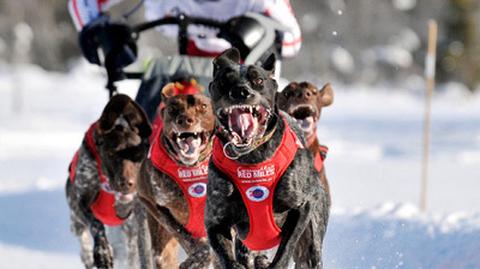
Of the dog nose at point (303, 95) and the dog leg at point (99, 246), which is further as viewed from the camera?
the dog leg at point (99, 246)

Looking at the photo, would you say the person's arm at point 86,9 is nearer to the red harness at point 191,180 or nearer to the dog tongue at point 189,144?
the red harness at point 191,180

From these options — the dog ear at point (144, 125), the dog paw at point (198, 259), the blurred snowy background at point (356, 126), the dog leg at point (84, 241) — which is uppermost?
the dog ear at point (144, 125)

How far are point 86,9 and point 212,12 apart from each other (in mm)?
811

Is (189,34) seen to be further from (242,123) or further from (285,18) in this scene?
(242,123)

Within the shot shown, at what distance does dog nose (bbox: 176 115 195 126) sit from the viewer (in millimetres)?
4133

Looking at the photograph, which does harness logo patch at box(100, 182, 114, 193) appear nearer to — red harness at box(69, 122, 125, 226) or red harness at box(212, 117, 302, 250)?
red harness at box(69, 122, 125, 226)

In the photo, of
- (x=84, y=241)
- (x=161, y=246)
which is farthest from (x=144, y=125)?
(x=84, y=241)

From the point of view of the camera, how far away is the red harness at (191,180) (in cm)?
441

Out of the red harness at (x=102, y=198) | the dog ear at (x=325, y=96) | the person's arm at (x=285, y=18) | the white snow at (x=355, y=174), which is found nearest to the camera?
the dog ear at (x=325, y=96)

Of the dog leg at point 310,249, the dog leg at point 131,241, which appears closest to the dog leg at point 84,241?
the dog leg at point 131,241

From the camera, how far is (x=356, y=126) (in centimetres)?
2228

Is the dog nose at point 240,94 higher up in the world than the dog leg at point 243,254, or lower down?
higher up

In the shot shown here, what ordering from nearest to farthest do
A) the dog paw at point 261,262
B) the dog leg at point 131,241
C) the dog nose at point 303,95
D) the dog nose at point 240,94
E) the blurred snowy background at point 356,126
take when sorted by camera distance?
the dog nose at point 240,94
the dog paw at point 261,262
the dog nose at point 303,95
the dog leg at point 131,241
the blurred snowy background at point 356,126

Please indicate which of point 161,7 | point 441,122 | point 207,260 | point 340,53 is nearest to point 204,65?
point 161,7
